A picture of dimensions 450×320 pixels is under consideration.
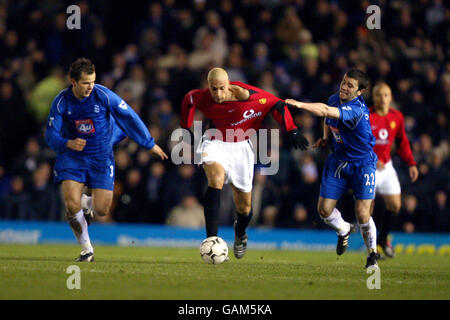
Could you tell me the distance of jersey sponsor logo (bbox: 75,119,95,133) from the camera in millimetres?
10453

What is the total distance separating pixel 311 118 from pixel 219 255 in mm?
8232

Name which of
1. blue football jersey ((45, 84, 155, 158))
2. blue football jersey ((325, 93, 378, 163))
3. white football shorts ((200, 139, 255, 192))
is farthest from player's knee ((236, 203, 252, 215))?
blue football jersey ((45, 84, 155, 158))

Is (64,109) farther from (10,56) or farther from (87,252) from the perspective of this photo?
(10,56)

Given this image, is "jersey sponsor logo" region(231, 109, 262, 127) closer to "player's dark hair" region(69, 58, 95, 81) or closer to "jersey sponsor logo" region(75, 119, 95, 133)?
"jersey sponsor logo" region(75, 119, 95, 133)

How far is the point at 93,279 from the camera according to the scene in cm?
834

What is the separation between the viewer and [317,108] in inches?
363

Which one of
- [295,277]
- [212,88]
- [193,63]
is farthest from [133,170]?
[295,277]

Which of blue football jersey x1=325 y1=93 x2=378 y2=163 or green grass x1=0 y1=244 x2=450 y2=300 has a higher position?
blue football jersey x1=325 y1=93 x2=378 y2=163

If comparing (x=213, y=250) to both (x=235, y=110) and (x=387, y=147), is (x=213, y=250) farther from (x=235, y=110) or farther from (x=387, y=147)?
(x=387, y=147)

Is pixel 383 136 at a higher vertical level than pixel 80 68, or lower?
lower

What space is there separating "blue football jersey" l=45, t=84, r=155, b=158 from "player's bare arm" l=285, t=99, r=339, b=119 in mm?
2282

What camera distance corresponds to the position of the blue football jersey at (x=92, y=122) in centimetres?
1027

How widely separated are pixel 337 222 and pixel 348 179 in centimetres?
76

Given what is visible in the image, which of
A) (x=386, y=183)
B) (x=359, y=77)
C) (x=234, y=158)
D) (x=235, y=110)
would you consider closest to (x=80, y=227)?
(x=234, y=158)
